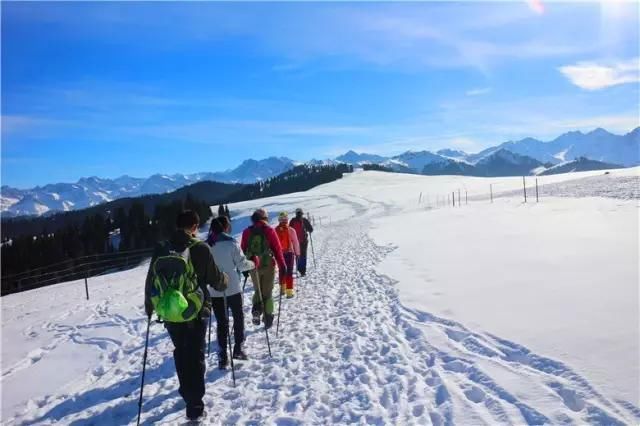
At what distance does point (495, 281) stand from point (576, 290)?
2.35m

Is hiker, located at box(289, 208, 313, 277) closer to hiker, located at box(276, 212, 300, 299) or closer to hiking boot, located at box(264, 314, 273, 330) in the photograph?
hiker, located at box(276, 212, 300, 299)

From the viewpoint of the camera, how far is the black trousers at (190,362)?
18.8 ft

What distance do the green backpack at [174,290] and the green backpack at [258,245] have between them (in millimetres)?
3740

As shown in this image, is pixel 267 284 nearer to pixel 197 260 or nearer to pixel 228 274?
pixel 228 274

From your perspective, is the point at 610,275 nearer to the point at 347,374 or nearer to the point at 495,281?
the point at 495,281

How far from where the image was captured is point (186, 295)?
5.52 metres

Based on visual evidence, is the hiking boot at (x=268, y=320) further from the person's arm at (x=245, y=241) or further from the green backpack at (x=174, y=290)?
the green backpack at (x=174, y=290)

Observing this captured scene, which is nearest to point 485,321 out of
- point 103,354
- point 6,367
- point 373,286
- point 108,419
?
point 373,286

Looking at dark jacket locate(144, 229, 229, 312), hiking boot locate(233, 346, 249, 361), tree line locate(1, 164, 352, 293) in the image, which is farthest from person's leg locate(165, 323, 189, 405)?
→ tree line locate(1, 164, 352, 293)

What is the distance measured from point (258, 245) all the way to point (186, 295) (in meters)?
3.89

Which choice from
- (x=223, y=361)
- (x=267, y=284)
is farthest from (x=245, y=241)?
(x=223, y=361)

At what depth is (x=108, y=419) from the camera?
612 centimetres

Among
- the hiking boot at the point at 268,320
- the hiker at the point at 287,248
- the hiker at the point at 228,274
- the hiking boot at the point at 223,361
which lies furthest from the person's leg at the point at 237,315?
the hiker at the point at 287,248

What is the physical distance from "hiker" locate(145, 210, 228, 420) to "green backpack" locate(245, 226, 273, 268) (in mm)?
3276
